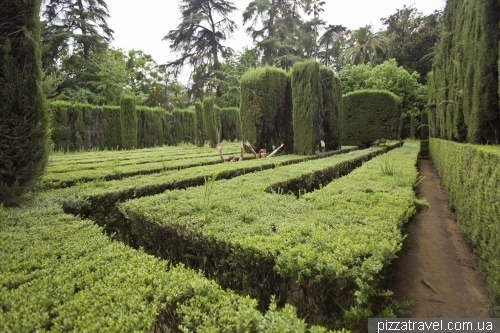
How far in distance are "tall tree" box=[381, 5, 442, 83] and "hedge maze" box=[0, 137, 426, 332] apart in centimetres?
2710

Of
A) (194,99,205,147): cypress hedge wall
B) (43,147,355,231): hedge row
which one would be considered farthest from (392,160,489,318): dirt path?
(194,99,205,147): cypress hedge wall

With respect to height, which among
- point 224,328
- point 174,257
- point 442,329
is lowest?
point 442,329

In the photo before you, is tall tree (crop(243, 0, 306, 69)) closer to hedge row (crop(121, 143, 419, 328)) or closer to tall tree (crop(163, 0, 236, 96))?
tall tree (crop(163, 0, 236, 96))

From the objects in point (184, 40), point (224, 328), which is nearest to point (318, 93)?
point (224, 328)

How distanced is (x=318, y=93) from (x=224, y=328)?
935 cm

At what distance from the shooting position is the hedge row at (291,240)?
1448mm

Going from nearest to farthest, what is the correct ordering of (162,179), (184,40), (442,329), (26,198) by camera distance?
(442,329)
(26,198)
(162,179)
(184,40)

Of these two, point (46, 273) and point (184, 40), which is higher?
point (184, 40)

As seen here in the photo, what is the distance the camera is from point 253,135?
A: 9562mm

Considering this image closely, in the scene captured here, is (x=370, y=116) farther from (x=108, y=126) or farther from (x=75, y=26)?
(x=75, y=26)

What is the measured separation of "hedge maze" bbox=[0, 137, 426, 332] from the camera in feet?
3.86

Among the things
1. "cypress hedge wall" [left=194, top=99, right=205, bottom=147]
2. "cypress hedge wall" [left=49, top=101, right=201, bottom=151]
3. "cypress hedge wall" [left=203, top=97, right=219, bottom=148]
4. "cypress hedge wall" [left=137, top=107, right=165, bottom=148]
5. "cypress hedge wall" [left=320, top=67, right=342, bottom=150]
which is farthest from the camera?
"cypress hedge wall" [left=137, top=107, right=165, bottom=148]

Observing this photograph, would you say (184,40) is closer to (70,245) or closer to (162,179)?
(162,179)

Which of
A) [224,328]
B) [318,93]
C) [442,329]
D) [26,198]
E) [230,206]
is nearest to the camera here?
[224,328]
